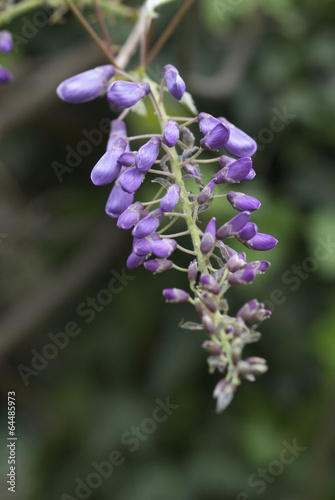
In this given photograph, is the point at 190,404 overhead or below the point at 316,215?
below

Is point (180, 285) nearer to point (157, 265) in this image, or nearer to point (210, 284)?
point (157, 265)

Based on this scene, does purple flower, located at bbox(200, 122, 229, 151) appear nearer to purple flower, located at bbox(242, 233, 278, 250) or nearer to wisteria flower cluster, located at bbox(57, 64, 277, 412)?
wisteria flower cluster, located at bbox(57, 64, 277, 412)

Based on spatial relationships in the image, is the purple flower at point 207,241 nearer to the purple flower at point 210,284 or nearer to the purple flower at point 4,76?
the purple flower at point 210,284

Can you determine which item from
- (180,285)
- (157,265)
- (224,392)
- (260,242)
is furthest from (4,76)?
(180,285)

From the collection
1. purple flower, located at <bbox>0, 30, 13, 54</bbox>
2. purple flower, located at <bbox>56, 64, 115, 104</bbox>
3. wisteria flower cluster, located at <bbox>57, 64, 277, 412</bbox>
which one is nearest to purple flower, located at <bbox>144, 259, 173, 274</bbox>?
wisteria flower cluster, located at <bbox>57, 64, 277, 412</bbox>

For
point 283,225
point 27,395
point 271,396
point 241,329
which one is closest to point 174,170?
point 241,329

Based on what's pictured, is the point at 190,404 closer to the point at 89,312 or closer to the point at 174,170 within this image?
the point at 89,312

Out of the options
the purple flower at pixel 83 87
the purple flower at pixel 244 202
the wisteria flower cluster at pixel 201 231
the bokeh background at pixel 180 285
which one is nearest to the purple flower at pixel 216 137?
the wisteria flower cluster at pixel 201 231
